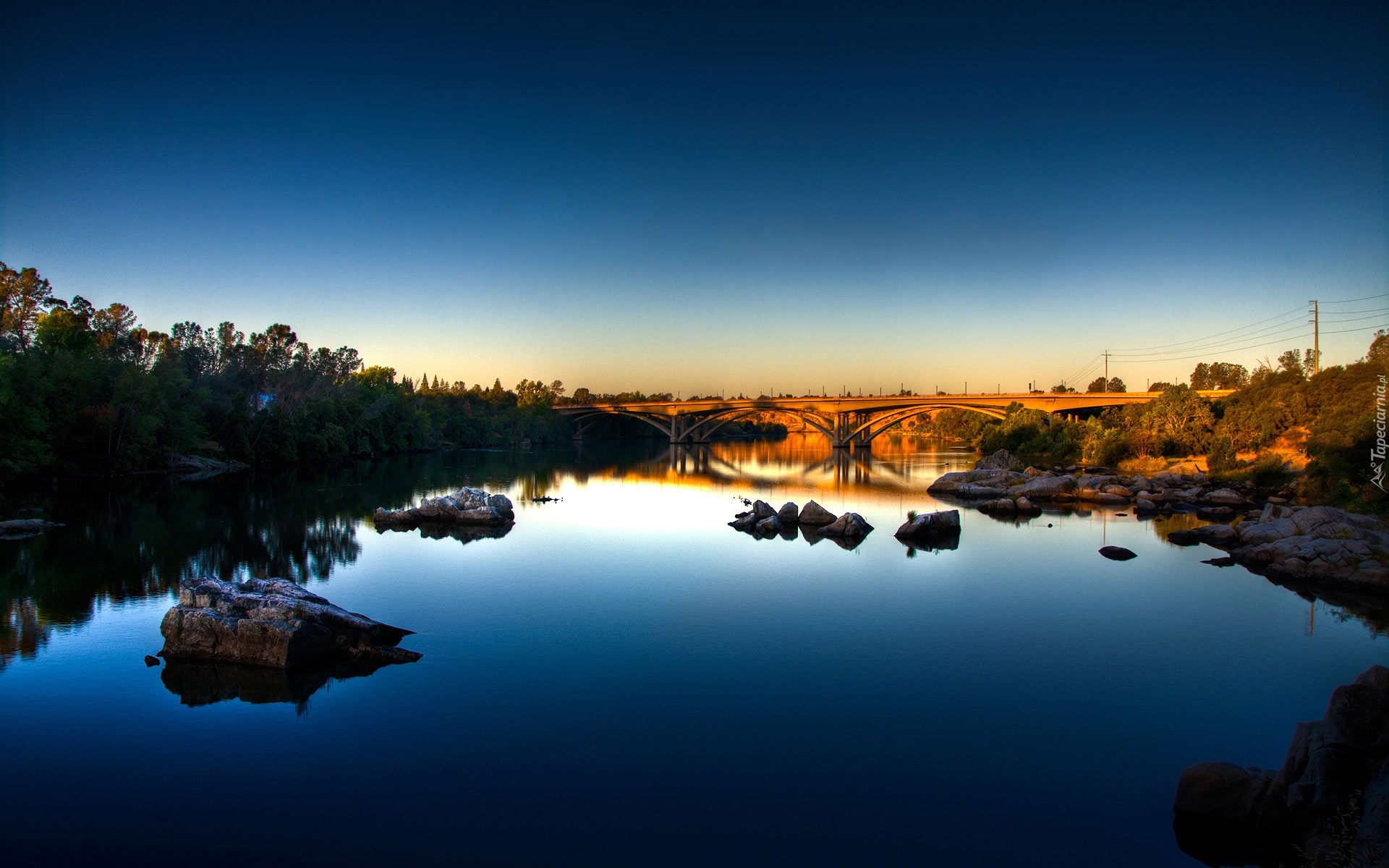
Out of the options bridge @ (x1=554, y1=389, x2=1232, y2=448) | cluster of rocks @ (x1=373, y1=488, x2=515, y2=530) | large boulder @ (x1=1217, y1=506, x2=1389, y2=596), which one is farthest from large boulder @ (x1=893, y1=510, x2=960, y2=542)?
bridge @ (x1=554, y1=389, x2=1232, y2=448)

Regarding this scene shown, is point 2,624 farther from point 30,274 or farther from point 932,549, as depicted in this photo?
point 30,274

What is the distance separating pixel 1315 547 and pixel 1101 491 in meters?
17.9

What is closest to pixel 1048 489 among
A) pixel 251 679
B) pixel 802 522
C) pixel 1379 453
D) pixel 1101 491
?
pixel 1101 491

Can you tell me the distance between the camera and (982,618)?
1653cm

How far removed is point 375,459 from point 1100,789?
67127 mm

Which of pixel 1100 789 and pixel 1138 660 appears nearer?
pixel 1100 789

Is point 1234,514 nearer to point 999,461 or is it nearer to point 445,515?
point 999,461

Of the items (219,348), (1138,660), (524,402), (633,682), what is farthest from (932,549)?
(524,402)

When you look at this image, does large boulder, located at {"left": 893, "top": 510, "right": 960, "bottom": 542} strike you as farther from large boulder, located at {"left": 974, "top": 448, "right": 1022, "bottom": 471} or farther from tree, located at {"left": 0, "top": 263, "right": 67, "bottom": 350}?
tree, located at {"left": 0, "top": 263, "right": 67, "bottom": 350}

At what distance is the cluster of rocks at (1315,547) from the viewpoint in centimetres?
1936

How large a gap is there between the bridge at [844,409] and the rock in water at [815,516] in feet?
140

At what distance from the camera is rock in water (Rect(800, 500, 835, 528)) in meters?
28.4

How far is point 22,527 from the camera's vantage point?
24578 millimetres

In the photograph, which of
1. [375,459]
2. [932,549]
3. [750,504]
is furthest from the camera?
[375,459]
